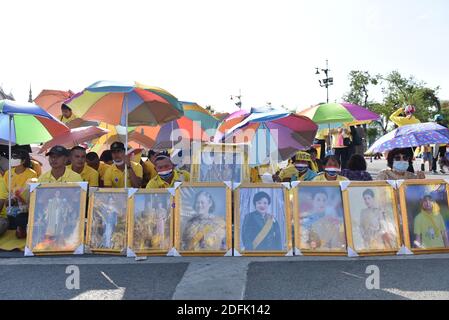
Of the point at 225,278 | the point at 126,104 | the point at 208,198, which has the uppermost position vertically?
the point at 126,104

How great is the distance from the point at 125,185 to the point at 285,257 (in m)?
2.75

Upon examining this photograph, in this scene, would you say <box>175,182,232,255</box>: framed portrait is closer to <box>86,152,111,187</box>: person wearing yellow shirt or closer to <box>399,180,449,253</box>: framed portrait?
<box>399,180,449,253</box>: framed portrait

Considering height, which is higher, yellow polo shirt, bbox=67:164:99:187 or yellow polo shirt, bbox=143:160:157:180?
yellow polo shirt, bbox=143:160:157:180

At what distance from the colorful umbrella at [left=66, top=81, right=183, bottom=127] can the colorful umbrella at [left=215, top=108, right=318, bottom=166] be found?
1.36m

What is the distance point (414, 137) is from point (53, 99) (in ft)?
27.6

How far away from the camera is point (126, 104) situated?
6469 mm

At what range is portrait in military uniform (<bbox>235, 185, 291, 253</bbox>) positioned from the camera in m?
5.22

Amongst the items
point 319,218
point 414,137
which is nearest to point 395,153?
point 414,137

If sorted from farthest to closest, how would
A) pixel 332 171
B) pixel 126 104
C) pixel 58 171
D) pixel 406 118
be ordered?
1. pixel 406 118
2. pixel 126 104
3. pixel 58 171
4. pixel 332 171

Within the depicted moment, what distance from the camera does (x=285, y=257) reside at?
527cm

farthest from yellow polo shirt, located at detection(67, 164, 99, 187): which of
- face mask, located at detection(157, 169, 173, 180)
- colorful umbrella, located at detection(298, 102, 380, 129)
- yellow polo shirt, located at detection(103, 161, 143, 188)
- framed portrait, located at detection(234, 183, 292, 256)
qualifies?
colorful umbrella, located at detection(298, 102, 380, 129)

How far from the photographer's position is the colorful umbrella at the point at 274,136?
8156 millimetres

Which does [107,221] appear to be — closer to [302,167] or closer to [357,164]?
[302,167]
